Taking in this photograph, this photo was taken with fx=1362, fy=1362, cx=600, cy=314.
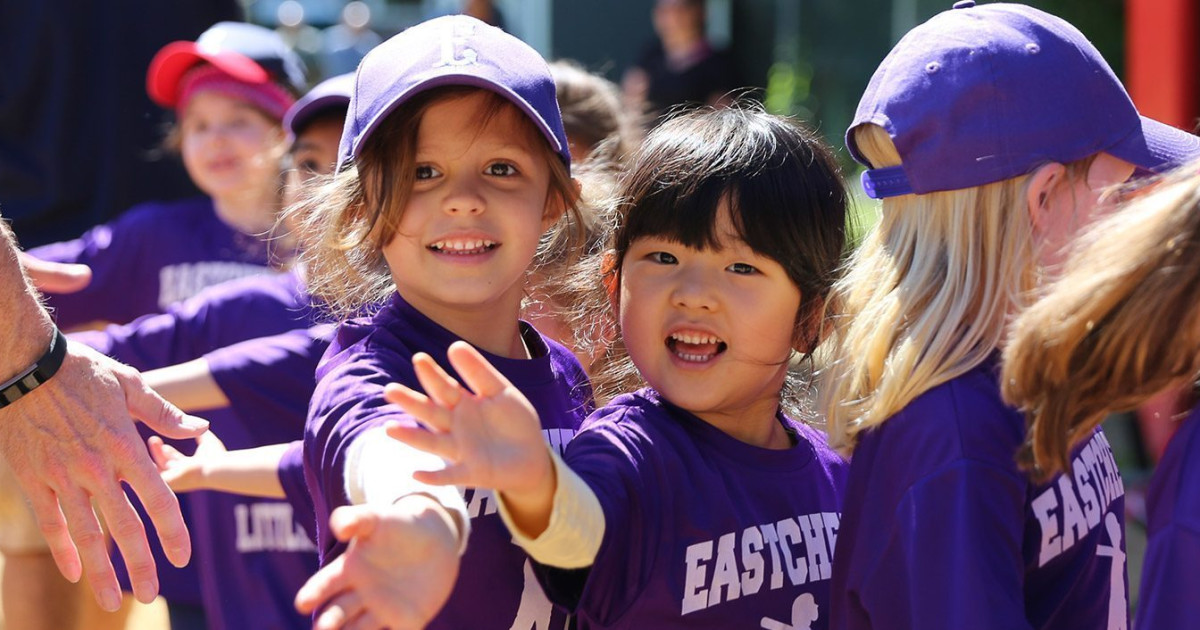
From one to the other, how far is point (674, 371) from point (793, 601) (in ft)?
1.31

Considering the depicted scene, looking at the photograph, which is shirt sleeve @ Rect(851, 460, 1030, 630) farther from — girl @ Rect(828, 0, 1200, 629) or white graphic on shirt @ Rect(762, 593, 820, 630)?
white graphic on shirt @ Rect(762, 593, 820, 630)

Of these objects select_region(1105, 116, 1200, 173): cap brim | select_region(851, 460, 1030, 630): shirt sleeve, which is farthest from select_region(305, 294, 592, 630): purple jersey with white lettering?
select_region(1105, 116, 1200, 173): cap brim

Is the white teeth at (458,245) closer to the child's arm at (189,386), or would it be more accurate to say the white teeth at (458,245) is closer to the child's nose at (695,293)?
the child's nose at (695,293)

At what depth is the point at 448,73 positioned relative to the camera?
2.15 meters

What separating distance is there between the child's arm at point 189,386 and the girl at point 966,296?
1559 millimetres

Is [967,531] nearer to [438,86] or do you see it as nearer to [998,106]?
[998,106]

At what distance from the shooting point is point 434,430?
158 cm

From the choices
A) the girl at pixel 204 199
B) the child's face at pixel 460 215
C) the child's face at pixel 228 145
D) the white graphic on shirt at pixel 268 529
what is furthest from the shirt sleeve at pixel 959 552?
the child's face at pixel 228 145

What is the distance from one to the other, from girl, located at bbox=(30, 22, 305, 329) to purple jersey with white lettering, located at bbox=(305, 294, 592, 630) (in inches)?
Result: 74.9

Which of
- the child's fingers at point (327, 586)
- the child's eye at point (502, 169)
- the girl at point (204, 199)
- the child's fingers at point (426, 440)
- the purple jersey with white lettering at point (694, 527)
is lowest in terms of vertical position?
the girl at point (204, 199)

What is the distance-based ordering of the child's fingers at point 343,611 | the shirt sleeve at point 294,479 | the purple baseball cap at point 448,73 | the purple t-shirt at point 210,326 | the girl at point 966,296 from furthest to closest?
the purple t-shirt at point 210,326 → the shirt sleeve at point 294,479 → the purple baseball cap at point 448,73 → the girl at point 966,296 → the child's fingers at point 343,611

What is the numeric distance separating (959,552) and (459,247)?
98cm


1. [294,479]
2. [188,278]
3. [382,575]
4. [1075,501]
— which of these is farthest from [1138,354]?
[188,278]

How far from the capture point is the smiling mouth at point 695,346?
216 cm
